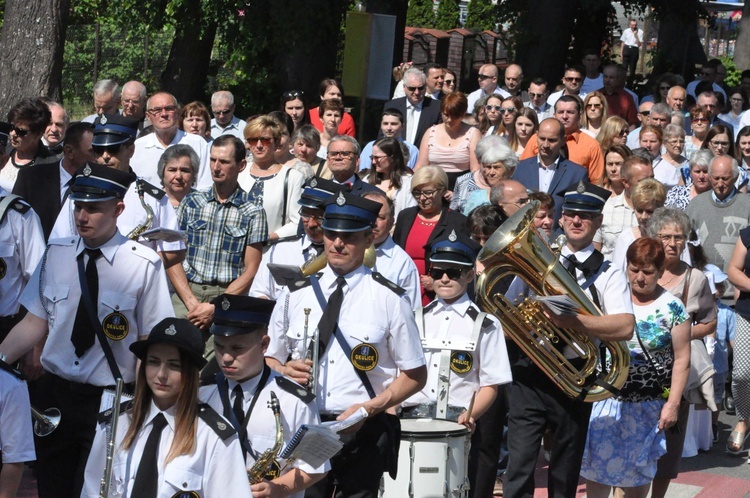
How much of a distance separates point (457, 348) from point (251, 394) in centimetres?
218

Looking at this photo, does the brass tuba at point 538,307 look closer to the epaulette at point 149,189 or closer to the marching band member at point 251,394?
the epaulette at point 149,189

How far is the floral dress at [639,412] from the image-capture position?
304 inches

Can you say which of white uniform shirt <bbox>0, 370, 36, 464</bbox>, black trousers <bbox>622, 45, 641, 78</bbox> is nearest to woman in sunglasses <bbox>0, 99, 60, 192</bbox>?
white uniform shirt <bbox>0, 370, 36, 464</bbox>

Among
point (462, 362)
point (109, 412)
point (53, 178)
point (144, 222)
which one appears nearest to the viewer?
point (109, 412)

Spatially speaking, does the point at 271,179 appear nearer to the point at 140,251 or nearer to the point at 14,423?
the point at 140,251

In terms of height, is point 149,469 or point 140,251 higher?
point 140,251

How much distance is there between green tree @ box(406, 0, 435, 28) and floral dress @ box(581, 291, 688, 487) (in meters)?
30.8

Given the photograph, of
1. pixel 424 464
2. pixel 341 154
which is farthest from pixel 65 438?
pixel 341 154

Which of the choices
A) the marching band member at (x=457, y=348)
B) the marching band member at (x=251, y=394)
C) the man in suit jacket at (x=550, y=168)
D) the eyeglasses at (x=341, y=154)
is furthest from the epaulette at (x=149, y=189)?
the man in suit jacket at (x=550, y=168)

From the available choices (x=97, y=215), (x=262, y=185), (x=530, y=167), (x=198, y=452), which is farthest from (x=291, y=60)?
(x=198, y=452)

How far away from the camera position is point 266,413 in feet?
16.9

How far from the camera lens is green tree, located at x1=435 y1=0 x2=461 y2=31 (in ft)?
122

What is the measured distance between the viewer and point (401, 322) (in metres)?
6.10

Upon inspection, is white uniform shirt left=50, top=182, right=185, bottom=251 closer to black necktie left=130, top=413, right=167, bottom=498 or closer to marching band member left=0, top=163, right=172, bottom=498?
marching band member left=0, top=163, right=172, bottom=498
